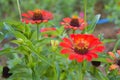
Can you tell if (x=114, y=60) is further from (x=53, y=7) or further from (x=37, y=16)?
(x=53, y=7)

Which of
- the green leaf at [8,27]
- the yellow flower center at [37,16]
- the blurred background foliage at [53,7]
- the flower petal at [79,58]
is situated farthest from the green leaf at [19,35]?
the blurred background foliage at [53,7]

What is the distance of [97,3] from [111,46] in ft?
2.81

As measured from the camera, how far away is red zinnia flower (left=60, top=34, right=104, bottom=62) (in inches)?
51.6

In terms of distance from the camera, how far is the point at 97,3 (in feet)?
12.4

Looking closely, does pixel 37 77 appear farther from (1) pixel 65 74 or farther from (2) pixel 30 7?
(2) pixel 30 7

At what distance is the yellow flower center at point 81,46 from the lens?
4.46 feet

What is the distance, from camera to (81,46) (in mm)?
1363

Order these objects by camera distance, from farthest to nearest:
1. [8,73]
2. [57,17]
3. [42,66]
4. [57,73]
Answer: [57,17]
[8,73]
[42,66]
[57,73]

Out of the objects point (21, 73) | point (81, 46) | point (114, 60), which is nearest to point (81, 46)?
point (81, 46)

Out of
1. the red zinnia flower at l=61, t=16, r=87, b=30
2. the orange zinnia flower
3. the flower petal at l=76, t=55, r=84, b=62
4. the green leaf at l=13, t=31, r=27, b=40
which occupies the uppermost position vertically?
the red zinnia flower at l=61, t=16, r=87, b=30

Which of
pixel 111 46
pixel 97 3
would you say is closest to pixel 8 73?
pixel 111 46

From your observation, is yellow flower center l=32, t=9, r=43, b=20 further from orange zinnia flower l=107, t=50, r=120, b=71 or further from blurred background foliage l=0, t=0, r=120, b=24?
blurred background foliage l=0, t=0, r=120, b=24

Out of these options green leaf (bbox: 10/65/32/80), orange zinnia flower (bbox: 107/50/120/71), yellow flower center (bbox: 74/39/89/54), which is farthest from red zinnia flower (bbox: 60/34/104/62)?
green leaf (bbox: 10/65/32/80)

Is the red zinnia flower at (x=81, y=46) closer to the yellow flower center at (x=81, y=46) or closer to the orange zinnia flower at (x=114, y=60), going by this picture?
the yellow flower center at (x=81, y=46)
